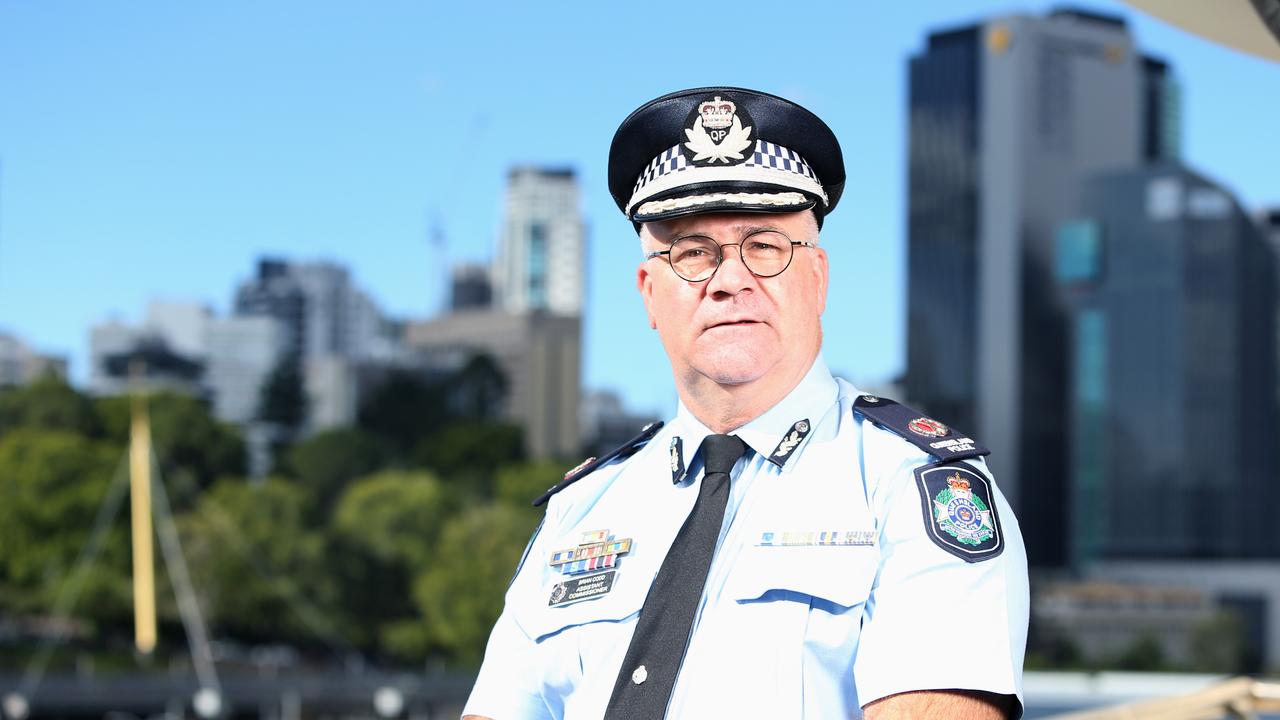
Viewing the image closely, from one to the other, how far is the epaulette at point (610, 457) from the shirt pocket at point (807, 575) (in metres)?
0.59

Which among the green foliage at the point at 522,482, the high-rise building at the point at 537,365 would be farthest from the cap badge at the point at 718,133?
the high-rise building at the point at 537,365

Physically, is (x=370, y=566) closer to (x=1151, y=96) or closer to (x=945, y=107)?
(x=945, y=107)

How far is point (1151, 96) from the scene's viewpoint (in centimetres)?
17425

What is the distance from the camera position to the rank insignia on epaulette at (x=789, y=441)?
9.57 ft

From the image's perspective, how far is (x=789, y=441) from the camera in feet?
9.61

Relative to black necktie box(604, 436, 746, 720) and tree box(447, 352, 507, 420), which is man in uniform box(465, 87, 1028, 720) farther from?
tree box(447, 352, 507, 420)

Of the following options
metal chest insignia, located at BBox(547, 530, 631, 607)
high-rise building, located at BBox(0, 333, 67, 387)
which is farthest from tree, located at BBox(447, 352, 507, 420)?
metal chest insignia, located at BBox(547, 530, 631, 607)

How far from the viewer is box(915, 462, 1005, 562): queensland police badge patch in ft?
8.43

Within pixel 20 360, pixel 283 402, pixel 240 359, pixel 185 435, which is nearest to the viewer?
pixel 185 435

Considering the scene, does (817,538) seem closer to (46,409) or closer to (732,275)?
(732,275)

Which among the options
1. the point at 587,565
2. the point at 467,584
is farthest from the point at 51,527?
the point at 587,565

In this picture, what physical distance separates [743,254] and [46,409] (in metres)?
95.4

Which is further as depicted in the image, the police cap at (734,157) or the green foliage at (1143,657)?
the green foliage at (1143,657)

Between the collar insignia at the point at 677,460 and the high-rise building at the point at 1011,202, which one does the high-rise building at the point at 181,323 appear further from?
the collar insignia at the point at 677,460
